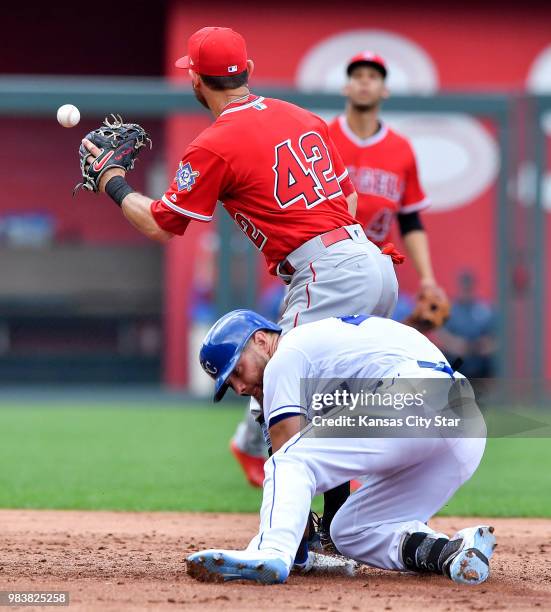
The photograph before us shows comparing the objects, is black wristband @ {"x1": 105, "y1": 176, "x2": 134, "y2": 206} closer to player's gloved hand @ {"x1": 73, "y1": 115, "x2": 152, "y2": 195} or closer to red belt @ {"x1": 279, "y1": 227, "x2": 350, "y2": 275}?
player's gloved hand @ {"x1": 73, "y1": 115, "x2": 152, "y2": 195}

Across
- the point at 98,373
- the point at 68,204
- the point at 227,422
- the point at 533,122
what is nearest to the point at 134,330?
the point at 98,373

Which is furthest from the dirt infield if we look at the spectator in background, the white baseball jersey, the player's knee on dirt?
the spectator in background

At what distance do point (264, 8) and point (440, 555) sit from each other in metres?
10.5

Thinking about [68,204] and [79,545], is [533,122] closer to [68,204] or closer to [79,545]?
[68,204]

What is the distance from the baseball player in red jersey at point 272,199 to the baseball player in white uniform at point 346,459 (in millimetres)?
611

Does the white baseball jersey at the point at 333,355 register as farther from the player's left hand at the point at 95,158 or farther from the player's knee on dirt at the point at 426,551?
the player's left hand at the point at 95,158

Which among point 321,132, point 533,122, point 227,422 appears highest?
point 533,122

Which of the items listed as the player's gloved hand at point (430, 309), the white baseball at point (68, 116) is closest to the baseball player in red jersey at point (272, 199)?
the white baseball at point (68, 116)

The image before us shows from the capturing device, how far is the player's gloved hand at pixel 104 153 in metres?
4.59

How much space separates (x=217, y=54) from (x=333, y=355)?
147 centimetres

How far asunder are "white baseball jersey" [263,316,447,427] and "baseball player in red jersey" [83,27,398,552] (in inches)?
26.9

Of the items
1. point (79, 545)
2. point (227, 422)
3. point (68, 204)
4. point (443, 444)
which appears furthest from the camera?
point (68, 204)

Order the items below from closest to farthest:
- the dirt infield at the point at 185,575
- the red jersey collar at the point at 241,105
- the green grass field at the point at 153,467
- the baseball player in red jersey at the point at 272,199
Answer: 1. the dirt infield at the point at 185,575
2. the baseball player in red jersey at the point at 272,199
3. the red jersey collar at the point at 241,105
4. the green grass field at the point at 153,467

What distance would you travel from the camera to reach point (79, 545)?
4.64 meters
